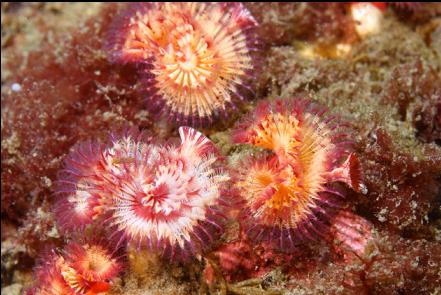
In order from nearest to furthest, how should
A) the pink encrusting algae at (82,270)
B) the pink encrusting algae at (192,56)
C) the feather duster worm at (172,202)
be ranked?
the feather duster worm at (172,202) < the pink encrusting algae at (82,270) < the pink encrusting algae at (192,56)

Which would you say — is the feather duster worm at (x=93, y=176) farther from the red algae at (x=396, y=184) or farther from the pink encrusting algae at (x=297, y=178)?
the red algae at (x=396, y=184)

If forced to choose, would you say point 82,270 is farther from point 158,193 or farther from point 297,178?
point 297,178

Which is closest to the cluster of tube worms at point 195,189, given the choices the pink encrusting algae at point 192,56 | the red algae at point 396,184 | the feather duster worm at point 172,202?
the feather duster worm at point 172,202

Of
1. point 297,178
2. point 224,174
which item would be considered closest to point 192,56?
point 224,174

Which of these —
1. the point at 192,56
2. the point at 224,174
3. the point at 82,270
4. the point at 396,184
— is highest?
the point at 192,56

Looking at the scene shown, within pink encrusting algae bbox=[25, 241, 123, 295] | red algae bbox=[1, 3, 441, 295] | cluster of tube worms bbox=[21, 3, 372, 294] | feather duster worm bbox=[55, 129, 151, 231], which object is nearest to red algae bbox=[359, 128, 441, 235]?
red algae bbox=[1, 3, 441, 295]
